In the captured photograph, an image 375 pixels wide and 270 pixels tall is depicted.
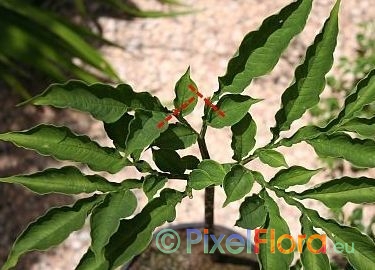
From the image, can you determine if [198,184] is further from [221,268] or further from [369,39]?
[369,39]

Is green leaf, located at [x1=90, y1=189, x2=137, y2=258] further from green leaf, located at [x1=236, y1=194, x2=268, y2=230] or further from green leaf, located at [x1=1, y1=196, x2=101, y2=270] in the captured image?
green leaf, located at [x1=236, y1=194, x2=268, y2=230]

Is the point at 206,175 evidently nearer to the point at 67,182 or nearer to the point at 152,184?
the point at 152,184

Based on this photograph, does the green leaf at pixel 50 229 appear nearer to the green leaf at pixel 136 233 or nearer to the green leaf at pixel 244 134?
the green leaf at pixel 136 233

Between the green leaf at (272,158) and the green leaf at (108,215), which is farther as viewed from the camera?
the green leaf at (272,158)

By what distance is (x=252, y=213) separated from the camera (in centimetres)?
97

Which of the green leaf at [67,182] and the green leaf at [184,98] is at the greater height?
the green leaf at [184,98]

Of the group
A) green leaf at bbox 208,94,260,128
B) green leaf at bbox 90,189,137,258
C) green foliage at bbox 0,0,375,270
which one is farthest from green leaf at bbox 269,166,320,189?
green leaf at bbox 90,189,137,258

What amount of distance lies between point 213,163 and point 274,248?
16cm

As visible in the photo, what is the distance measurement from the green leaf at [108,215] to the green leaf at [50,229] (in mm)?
31

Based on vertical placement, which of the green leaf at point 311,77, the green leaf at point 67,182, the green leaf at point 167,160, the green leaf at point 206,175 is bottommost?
the green leaf at point 67,182

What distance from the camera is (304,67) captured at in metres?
0.98

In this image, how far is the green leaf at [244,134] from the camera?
3.35 ft

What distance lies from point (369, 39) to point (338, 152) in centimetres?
139

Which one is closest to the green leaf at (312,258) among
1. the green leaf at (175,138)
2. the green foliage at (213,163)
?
the green foliage at (213,163)
